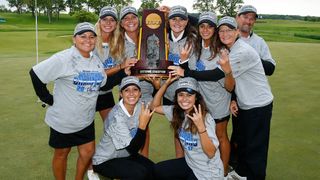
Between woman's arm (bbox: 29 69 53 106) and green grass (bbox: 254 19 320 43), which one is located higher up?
green grass (bbox: 254 19 320 43)

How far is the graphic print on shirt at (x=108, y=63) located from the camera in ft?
14.3

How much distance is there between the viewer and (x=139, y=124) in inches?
148

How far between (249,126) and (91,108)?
1695mm

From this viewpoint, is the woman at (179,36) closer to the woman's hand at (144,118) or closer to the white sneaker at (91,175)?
the woman's hand at (144,118)

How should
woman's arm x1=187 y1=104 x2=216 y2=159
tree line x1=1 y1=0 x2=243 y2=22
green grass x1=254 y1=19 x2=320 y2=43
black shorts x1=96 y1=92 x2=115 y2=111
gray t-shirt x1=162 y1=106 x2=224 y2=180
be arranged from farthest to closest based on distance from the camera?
tree line x1=1 y1=0 x2=243 y2=22 → green grass x1=254 y1=19 x2=320 y2=43 → black shorts x1=96 y1=92 x2=115 y2=111 → gray t-shirt x1=162 y1=106 x2=224 y2=180 → woman's arm x1=187 y1=104 x2=216 y2=159

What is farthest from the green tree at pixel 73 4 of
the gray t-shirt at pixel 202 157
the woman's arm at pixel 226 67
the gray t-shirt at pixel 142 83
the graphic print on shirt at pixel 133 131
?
the gray t-shirt at pixel 202 157

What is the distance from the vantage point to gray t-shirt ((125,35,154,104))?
4.36 meters

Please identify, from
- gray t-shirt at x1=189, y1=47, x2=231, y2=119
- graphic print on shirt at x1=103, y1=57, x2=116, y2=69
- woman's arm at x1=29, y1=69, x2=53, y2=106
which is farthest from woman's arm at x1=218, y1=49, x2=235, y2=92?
woman's arm at x1=29, y1=69, x2=53, y2=106

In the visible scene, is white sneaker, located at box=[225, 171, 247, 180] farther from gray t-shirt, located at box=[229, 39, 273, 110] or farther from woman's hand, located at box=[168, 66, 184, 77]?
woman's hand, located at box=[168, 66, 184, 77]

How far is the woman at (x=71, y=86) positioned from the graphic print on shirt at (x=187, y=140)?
3.24ft

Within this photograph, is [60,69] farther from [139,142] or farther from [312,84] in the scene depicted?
[312,84]

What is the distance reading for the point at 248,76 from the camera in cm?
383

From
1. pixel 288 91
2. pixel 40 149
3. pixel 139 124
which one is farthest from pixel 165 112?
pixel 288 91

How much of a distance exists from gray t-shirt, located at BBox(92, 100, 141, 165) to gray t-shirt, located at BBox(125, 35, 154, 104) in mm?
557
